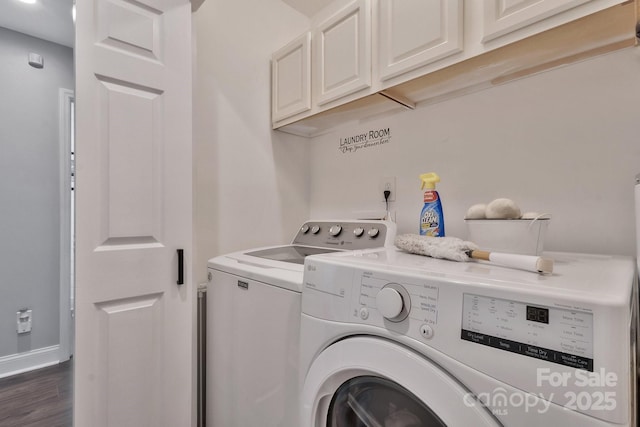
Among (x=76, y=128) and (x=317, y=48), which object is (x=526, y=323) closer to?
(x=76, y=128)

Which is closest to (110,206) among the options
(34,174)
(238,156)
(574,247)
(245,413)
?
(238,156)

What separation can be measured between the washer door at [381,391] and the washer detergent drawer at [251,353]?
0.15 meters

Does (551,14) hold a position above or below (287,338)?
above

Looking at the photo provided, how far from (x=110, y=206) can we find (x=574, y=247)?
1.68 metres

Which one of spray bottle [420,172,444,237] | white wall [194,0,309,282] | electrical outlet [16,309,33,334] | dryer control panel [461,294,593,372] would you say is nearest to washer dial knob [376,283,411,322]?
dryer control panel [461,294,593,372]

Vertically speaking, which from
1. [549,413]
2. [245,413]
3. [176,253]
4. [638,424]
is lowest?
[245,413]

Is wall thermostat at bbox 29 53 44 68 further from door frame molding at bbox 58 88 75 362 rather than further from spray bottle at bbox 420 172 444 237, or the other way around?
spray bottle at bbox 420 172 444 237

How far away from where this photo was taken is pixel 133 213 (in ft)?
3.67

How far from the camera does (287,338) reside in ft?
2.92

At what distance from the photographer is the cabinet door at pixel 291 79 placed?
1.54 metres

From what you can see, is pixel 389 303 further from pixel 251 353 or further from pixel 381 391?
pixel 251 353

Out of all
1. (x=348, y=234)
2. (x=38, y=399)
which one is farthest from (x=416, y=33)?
(x=38, y=399)

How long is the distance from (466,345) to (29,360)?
122 inches

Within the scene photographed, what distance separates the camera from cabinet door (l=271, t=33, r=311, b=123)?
1544 mm
